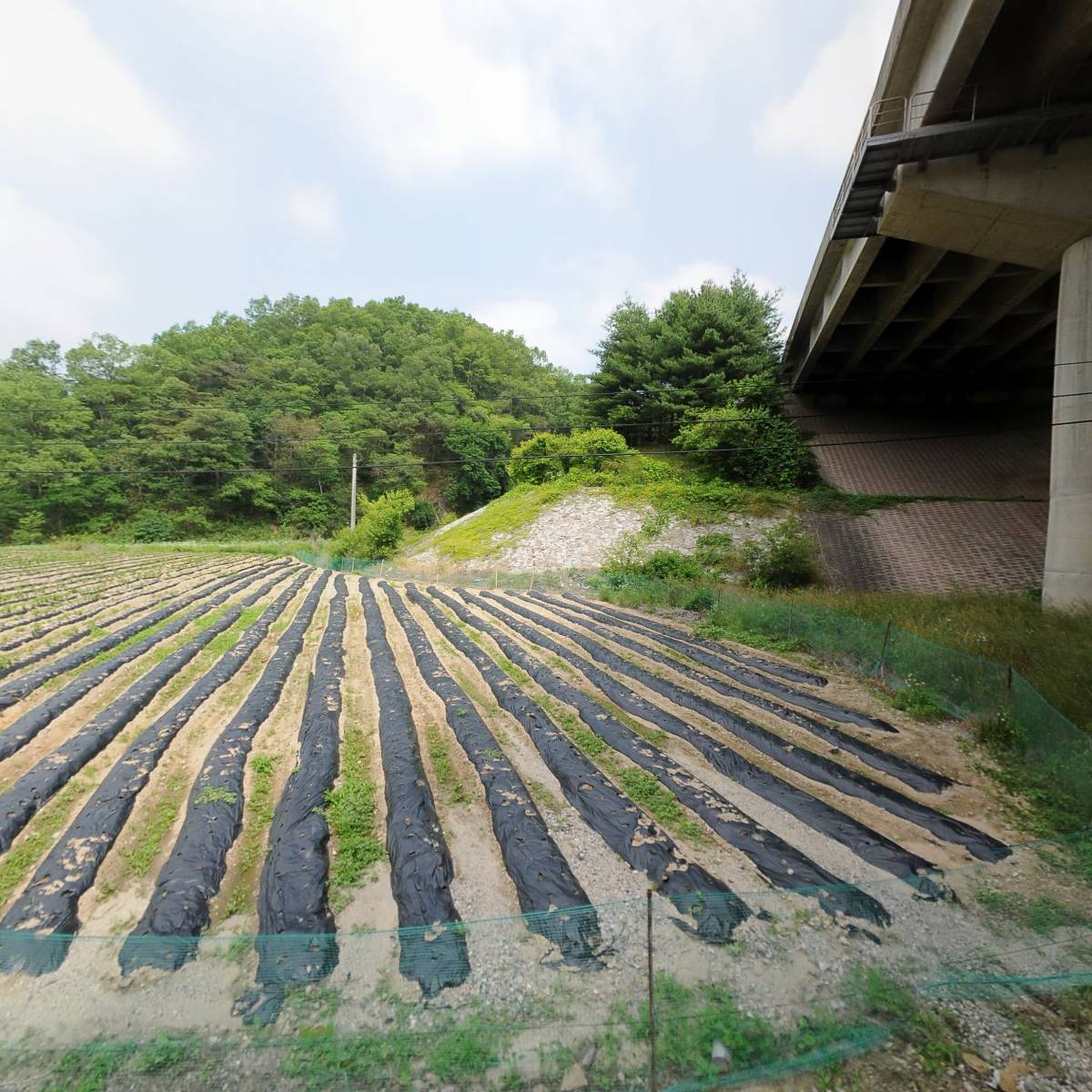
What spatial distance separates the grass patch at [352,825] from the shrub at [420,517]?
116 ft

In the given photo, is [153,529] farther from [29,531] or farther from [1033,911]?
[1033,911]

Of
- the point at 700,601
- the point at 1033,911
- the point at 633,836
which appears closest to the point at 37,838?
the point at 633,836

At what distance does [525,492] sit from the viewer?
25.5 meters

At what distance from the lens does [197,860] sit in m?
3.69

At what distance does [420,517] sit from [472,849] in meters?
37.2

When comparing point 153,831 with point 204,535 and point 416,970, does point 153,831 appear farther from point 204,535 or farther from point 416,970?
point 204,535

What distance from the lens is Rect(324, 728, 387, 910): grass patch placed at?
3674 mm

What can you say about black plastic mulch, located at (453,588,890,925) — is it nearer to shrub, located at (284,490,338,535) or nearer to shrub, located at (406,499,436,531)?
shrub, located at (406,499,436,531)

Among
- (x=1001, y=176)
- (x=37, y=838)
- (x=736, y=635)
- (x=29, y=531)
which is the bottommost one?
(x=37, y=838)

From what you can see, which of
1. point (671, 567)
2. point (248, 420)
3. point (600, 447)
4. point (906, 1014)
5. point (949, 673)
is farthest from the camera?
point (248, 420)

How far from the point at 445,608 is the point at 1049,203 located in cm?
1496

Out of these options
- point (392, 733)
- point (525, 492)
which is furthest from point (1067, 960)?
point (525, 492)

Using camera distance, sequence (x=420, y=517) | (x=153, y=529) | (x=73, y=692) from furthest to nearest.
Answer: (x=420, y=517), (x=153, y=529), (x=73, y=692)

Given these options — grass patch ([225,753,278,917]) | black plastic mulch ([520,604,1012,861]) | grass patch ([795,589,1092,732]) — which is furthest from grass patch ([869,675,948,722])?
grass patch ([225,753,278,917])
